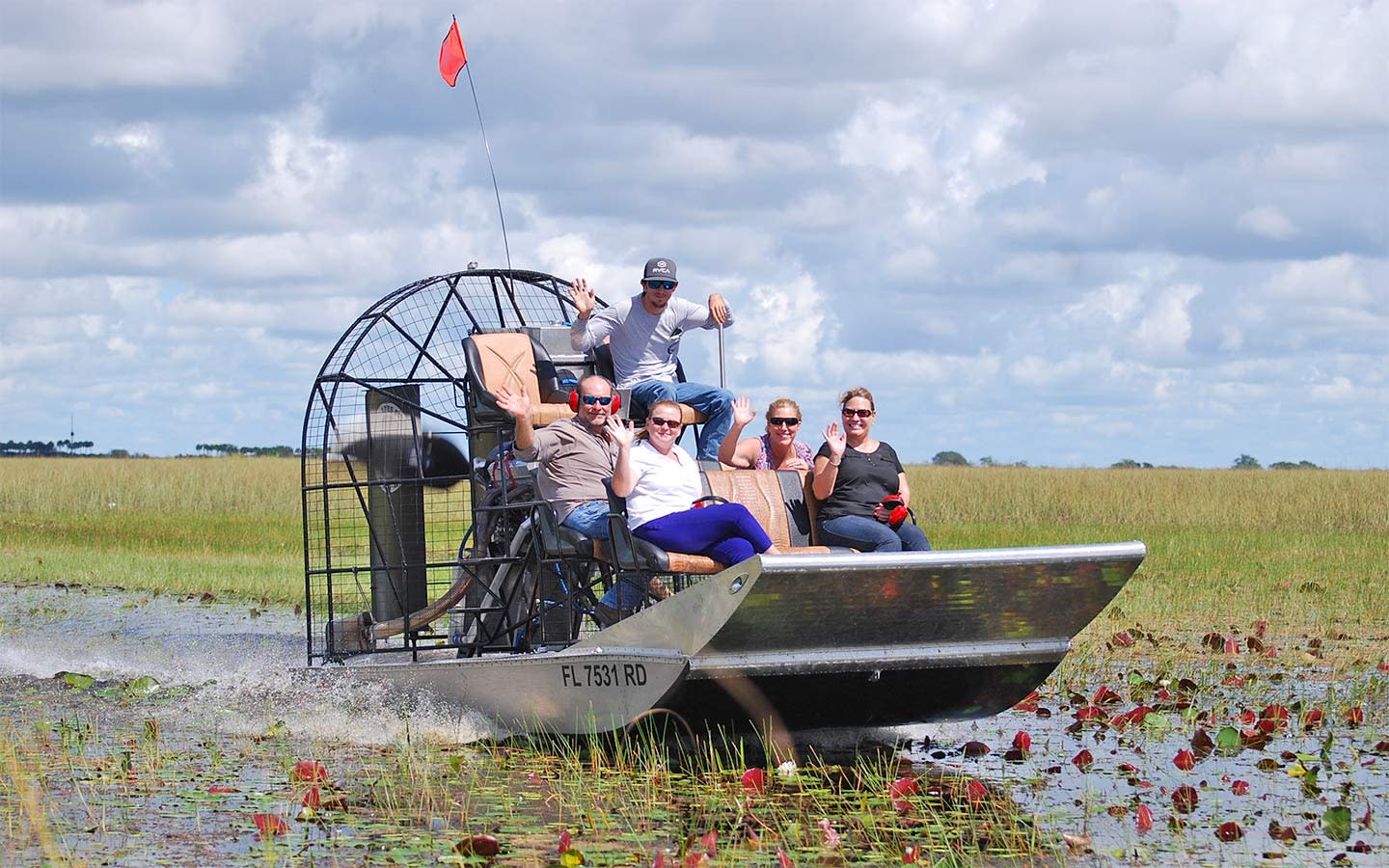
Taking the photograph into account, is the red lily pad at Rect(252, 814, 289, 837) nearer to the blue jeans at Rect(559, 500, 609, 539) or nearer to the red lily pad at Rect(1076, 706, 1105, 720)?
the blue jeans at Rect(559, 500, 609, 539)

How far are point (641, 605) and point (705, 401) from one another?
2111mm

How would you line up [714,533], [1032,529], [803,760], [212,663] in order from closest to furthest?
[714,533] < [803,760] < [212,663] < [1032,529]

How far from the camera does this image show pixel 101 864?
21.0 ft

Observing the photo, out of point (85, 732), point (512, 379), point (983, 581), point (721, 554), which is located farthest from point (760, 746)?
point (85, 732)

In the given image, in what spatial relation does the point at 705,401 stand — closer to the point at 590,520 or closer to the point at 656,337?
the point at 656,337

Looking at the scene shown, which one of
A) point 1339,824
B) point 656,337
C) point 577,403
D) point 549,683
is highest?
point 656,337

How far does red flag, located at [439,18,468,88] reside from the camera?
1193cm

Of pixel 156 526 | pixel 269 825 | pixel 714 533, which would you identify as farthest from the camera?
pixel 156 526

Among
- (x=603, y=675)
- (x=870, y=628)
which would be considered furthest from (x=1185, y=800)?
(x=603, y=675)

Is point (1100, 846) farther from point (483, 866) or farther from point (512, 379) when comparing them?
point (512, 379)

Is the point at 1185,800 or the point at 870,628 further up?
the point at 870,628

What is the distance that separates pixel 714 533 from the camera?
27.6 feet

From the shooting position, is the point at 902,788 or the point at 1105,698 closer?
the point at 902,788

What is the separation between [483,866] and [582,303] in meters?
5.04
